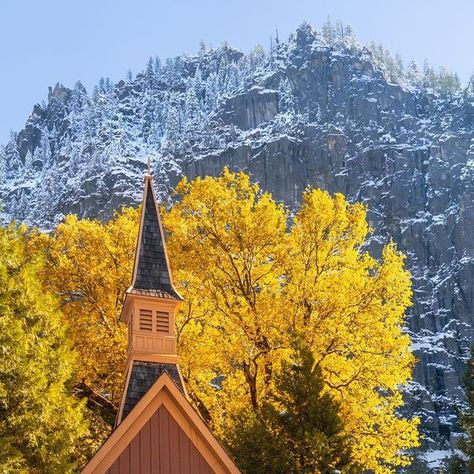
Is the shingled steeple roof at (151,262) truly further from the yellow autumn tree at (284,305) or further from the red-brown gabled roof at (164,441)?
the yellow autumn tree at (284,305)

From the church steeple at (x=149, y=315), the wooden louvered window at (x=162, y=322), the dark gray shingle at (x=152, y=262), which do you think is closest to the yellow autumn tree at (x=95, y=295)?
the church steeple at (x=149, y=315)

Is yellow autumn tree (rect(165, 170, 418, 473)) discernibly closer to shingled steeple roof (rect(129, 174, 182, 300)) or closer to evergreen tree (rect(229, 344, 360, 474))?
evergreen tree (rect(229, 344, 360, 474))

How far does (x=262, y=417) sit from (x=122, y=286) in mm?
7596

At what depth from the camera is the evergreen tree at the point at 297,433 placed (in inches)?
661

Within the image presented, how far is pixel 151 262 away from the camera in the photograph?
18188mm

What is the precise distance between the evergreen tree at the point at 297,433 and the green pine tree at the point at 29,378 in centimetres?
381

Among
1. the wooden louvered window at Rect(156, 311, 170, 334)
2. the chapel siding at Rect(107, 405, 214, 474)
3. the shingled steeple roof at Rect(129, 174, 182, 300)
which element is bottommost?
the chapel siding at Rect(107, 405, 214, 474)

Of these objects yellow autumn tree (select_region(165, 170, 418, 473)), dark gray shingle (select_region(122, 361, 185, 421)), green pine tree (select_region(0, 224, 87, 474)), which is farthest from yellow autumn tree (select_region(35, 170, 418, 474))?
green pine tree (select_region(0, 224, 87, 474))

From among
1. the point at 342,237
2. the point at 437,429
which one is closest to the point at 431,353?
the point at 437,429

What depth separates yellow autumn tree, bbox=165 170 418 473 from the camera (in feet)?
68.4

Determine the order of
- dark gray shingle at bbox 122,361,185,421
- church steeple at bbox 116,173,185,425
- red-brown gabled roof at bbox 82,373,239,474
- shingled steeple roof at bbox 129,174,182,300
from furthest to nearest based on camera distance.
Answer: shingled steeple roof at bbox 129,174,182,300
church steeple at bbox 116,173,185,425
dark gray shingle at bbox 122,361,185,421
red-brown gabled roof at bbox 82,373,239,474

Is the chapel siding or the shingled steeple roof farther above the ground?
the shingled steeple roof

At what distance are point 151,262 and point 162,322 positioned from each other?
1.51 meters

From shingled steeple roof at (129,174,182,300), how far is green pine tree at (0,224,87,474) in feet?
7.05
